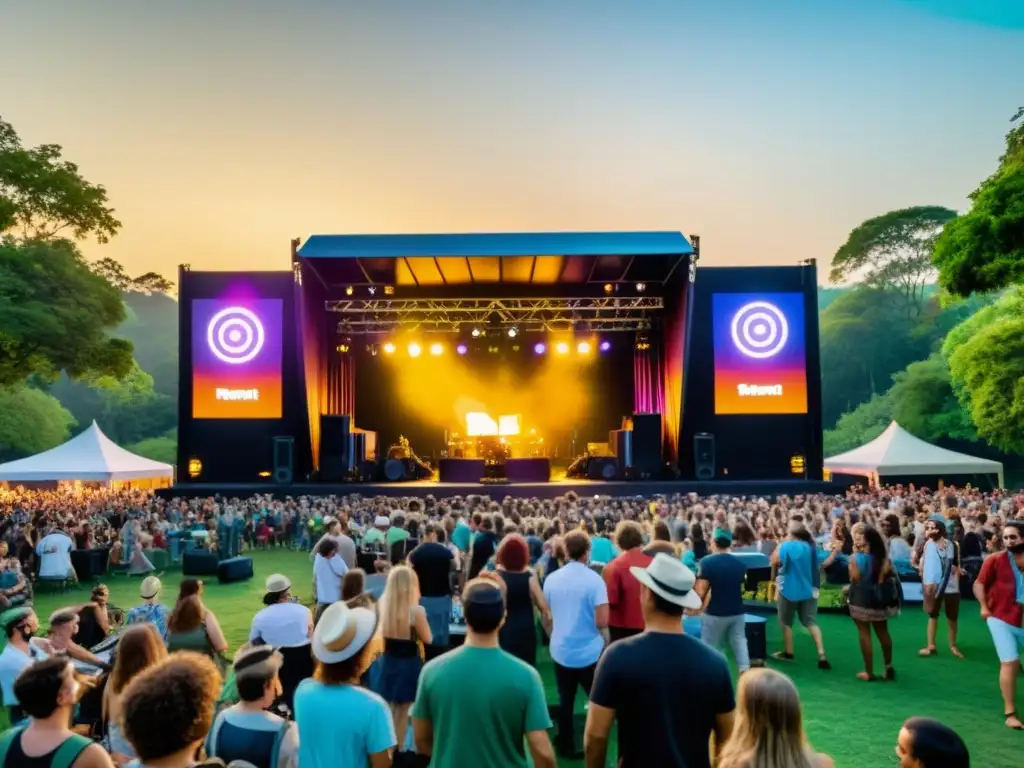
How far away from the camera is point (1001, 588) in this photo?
547 centimetres

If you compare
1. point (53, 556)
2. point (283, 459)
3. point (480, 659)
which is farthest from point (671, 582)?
point (283, 459)

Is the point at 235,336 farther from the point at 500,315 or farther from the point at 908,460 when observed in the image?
the point at 908,460

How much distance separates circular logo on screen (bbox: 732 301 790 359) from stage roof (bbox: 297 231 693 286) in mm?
2552

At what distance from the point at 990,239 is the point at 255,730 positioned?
604 inches

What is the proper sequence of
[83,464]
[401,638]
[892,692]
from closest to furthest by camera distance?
[401,638]
[892,692]
[83,464]

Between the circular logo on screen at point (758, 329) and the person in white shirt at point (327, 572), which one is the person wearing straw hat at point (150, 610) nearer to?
the person in white shirt at point (327, 572)

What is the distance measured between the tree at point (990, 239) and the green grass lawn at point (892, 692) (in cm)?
688

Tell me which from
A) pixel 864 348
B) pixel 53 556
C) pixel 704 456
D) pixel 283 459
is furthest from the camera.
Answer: pixel 864 348

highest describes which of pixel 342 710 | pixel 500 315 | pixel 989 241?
pixel 500 315

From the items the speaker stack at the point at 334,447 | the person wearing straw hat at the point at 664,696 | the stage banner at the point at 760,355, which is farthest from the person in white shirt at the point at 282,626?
the stage banner at the point at 760,355

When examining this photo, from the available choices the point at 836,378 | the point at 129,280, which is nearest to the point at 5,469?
the point at 129,280

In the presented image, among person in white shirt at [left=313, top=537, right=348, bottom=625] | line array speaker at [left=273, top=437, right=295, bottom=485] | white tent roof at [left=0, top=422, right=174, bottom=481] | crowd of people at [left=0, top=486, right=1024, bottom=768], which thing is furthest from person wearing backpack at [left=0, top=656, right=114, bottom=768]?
white tent roof at [left=0, top=422, right=174, bottom=481]

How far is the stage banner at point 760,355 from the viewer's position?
22.1 m

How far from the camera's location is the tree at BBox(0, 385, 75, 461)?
45.8 metres
